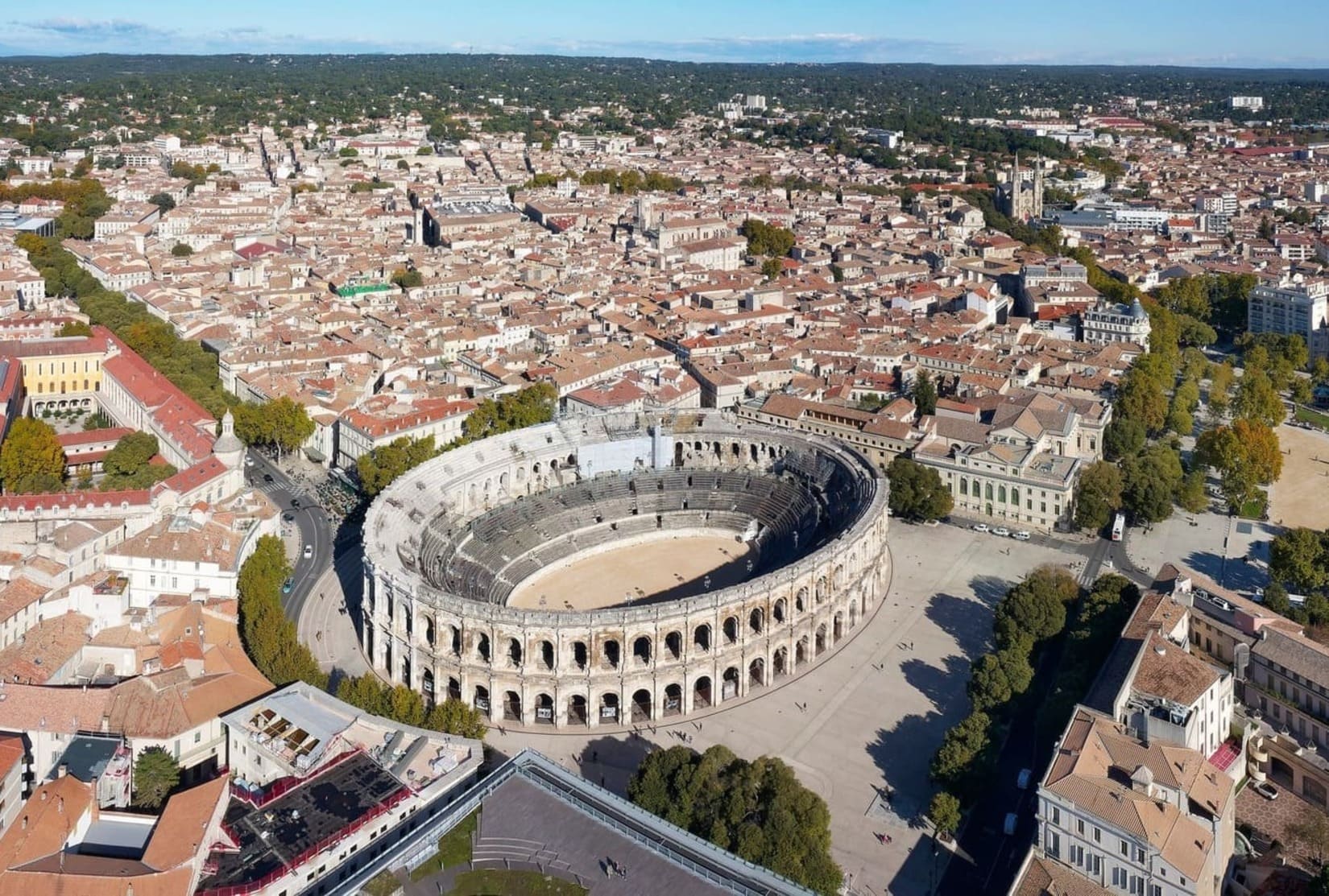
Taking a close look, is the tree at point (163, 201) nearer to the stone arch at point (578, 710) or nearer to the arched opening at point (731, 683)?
the stone arch at point (578, 710)

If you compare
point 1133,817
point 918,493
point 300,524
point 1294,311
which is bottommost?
point 300,524

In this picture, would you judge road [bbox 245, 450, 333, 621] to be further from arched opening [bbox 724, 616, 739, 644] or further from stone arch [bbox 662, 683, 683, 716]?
arched opening [bbox 724, 616, 739, 644]

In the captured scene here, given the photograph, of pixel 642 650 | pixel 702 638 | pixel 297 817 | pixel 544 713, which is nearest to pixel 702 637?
pixel 702 638

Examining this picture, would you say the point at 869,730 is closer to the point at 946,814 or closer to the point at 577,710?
the point at 946,814

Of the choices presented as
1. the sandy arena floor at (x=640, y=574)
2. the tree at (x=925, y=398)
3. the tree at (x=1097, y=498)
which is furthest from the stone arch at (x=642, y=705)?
the tree at (x=925, y=398)

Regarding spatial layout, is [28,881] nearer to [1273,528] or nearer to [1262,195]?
[1273,528]

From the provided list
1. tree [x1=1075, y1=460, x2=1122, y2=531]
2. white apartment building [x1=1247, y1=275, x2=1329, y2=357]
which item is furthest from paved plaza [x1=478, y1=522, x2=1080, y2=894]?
white apartment building [x1=1247, y1=275, x2=1329, y2=357]
